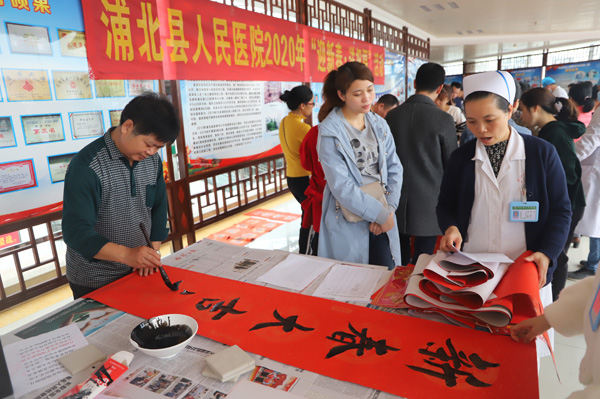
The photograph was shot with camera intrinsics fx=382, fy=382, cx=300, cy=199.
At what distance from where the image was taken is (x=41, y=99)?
207 centimetres

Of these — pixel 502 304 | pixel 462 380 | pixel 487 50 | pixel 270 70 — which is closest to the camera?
pixel 462 380

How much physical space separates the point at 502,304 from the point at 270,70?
10.5 feet

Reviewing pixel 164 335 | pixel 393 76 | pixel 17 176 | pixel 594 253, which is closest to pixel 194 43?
pixel 17 176

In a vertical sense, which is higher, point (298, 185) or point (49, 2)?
point (49, 2)

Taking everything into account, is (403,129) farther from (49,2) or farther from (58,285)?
(58,285)

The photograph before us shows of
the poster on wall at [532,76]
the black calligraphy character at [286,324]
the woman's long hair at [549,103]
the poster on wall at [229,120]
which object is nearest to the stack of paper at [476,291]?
the black calligraphy character at [286,324]

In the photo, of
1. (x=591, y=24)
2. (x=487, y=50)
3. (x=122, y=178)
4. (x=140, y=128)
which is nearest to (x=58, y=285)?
(x=122, y=178)

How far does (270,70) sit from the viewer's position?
3.60 meters

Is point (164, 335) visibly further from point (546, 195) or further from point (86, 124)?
point (86, 124)

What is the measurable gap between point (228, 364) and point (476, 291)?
0.57 meters

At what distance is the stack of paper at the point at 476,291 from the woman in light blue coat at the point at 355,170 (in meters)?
0.63

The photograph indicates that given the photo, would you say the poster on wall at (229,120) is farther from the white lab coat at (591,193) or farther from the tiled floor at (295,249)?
the white lab coat at (591,193)

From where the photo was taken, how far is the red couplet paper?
2.45 feet

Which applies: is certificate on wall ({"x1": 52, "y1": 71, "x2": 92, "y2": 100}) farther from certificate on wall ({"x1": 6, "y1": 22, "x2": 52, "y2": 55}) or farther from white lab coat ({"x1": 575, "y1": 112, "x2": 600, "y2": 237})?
white lab coat ({"x1": 575, "y1": 112, "x2": 600, "y2": 237})
